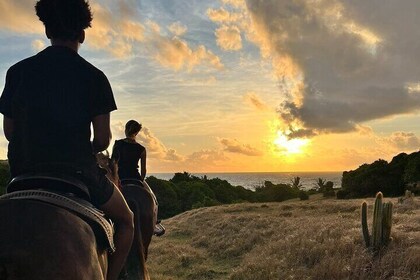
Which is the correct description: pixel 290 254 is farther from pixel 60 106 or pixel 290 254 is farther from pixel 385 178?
pixel 385 178

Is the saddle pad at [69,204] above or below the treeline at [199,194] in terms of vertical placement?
above

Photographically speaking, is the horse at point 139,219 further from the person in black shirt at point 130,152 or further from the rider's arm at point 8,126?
the rider's arm at point 8,126

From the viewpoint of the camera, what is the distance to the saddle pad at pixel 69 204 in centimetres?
299

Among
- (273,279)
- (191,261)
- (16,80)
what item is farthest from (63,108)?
(191,261)

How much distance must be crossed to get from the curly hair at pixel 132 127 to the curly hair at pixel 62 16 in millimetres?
4736

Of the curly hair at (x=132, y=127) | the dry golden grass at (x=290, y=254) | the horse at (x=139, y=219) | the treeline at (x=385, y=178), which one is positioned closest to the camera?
the horse at (x=139, y=219)

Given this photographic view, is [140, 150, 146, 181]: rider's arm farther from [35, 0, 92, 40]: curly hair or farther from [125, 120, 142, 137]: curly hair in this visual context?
[35, 0, 92, 40]: curly hair

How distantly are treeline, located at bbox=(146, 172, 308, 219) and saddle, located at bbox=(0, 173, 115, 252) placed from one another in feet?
132

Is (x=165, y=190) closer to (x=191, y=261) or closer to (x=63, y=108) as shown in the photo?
(x=191, y=261)

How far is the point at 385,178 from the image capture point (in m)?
41.2

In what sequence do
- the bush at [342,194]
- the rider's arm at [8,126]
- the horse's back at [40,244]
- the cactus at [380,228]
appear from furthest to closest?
the bush at [342,194] → the cactus at [380,228] → the rider's arm at [8,126] → the horse's back at [40,244]

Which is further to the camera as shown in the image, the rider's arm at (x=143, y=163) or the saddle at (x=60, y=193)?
the rider's arm at (x=143, y=163)

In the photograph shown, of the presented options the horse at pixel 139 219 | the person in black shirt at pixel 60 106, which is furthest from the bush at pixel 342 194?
the person in black shirt at pixel 60 106

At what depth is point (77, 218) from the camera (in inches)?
121
